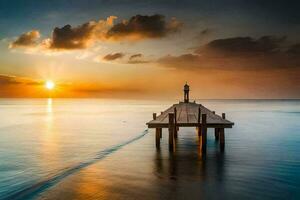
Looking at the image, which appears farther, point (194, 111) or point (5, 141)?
point (5, 141)

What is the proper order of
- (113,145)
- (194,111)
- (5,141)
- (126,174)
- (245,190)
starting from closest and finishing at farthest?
(245,190) < (126,174) < (194,111) < (113,145) < (5,141)

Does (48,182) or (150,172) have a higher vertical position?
(150,172)

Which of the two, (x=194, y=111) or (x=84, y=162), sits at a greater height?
(x=194, y=111)

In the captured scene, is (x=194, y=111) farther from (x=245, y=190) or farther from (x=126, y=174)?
(x=245, y=190)

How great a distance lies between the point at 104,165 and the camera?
56.1 feet

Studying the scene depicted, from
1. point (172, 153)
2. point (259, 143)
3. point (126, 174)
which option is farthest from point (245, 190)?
point (259, 143)

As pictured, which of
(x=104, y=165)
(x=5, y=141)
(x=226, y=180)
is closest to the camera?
(x=226, y=180)

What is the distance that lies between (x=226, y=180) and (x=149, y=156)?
6717 mm

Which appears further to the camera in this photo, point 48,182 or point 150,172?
point 150,172

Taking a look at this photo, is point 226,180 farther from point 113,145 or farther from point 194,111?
point 113,145

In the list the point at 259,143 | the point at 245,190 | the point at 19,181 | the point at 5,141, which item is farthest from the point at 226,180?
the point at 5,141

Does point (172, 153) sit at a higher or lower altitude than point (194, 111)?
lower

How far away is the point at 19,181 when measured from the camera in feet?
45.5

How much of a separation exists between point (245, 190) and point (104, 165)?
26.3 feet
